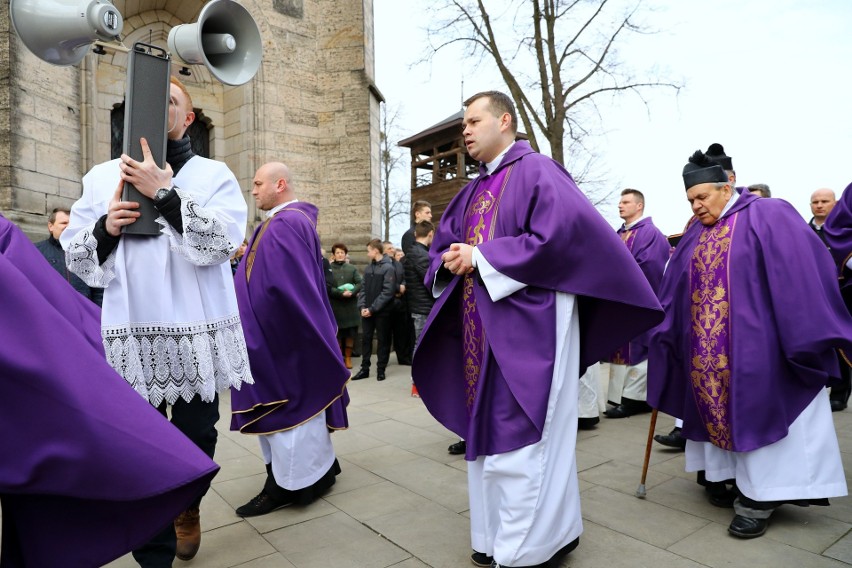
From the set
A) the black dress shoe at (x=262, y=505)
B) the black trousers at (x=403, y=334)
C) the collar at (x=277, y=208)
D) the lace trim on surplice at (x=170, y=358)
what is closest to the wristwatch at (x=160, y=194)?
the lace trim on surplice at (x=170, y=358)

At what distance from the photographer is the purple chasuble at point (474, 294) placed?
283 centimetres

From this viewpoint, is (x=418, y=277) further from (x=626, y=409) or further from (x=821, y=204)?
(x=821, y=204)

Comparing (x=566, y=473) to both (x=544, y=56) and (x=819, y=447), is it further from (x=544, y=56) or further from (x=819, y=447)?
(x=544, y=56)

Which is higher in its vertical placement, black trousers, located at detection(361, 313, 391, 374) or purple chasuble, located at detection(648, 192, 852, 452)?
purple chasuble, located at detection(648, 192, 852, 452)

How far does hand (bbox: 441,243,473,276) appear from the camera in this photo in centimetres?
271

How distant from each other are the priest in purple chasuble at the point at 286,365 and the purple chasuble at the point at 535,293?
3.43 feet

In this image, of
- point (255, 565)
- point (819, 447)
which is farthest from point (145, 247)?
point (819, 447)

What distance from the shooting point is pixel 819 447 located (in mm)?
3146

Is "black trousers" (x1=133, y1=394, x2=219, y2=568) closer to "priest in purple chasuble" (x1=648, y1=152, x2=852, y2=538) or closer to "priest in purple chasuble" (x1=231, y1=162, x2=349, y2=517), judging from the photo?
"priest in purple chasuble" (x1=231, y1=162, x2=349, y2=517)

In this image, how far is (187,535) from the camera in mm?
2852

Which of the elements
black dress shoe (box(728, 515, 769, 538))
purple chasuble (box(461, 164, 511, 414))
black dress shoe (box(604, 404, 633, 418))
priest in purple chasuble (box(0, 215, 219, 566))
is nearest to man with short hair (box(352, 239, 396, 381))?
black dress shoe (box(604, 404, 633, 418))

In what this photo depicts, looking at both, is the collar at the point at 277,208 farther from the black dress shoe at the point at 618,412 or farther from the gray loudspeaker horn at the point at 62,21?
the black dress shoe at the point at 618,412

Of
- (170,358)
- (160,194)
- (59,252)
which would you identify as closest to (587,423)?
(170,358)

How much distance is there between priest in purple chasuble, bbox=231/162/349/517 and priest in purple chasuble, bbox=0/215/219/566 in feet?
7.66
